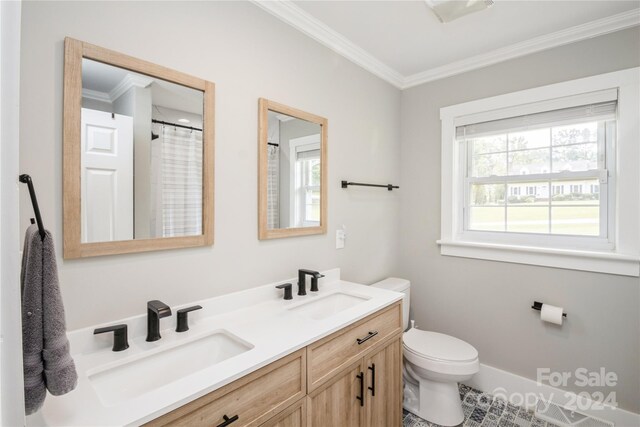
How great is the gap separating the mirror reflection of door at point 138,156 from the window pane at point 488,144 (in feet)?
6.89

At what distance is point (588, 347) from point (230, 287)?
223 cm

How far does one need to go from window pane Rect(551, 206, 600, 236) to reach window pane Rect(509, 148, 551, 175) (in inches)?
11.7

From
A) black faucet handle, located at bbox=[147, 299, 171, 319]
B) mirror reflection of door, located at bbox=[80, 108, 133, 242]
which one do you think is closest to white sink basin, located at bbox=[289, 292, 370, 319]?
black faucet handle, located at bbox=[147, 299, 171, 319]

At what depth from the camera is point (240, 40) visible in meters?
1.52

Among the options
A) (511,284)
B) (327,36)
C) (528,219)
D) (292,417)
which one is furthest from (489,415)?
(327,36)

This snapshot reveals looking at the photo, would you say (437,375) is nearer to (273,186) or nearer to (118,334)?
(273,186)

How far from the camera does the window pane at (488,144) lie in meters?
2.33

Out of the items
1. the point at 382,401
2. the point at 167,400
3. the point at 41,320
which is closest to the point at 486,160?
the point at 382,401

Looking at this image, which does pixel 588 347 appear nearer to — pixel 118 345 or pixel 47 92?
pixel 118 345

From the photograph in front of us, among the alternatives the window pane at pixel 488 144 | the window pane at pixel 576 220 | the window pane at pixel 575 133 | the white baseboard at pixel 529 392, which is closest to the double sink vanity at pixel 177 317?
the white baseboard at pixel 529 392

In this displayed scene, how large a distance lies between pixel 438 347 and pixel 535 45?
2.14m

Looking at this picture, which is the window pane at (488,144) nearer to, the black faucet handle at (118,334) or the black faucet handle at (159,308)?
the black faucet handle at (159,308)

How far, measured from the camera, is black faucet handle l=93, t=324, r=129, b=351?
1.06 metres

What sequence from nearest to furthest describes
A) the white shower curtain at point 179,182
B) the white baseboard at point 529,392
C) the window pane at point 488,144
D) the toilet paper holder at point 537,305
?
the white shower curtain at point 179,182 < the white baseboard at point 529,392 < the toilet paper holder at point 537,305 < the window pane at point 488,144
